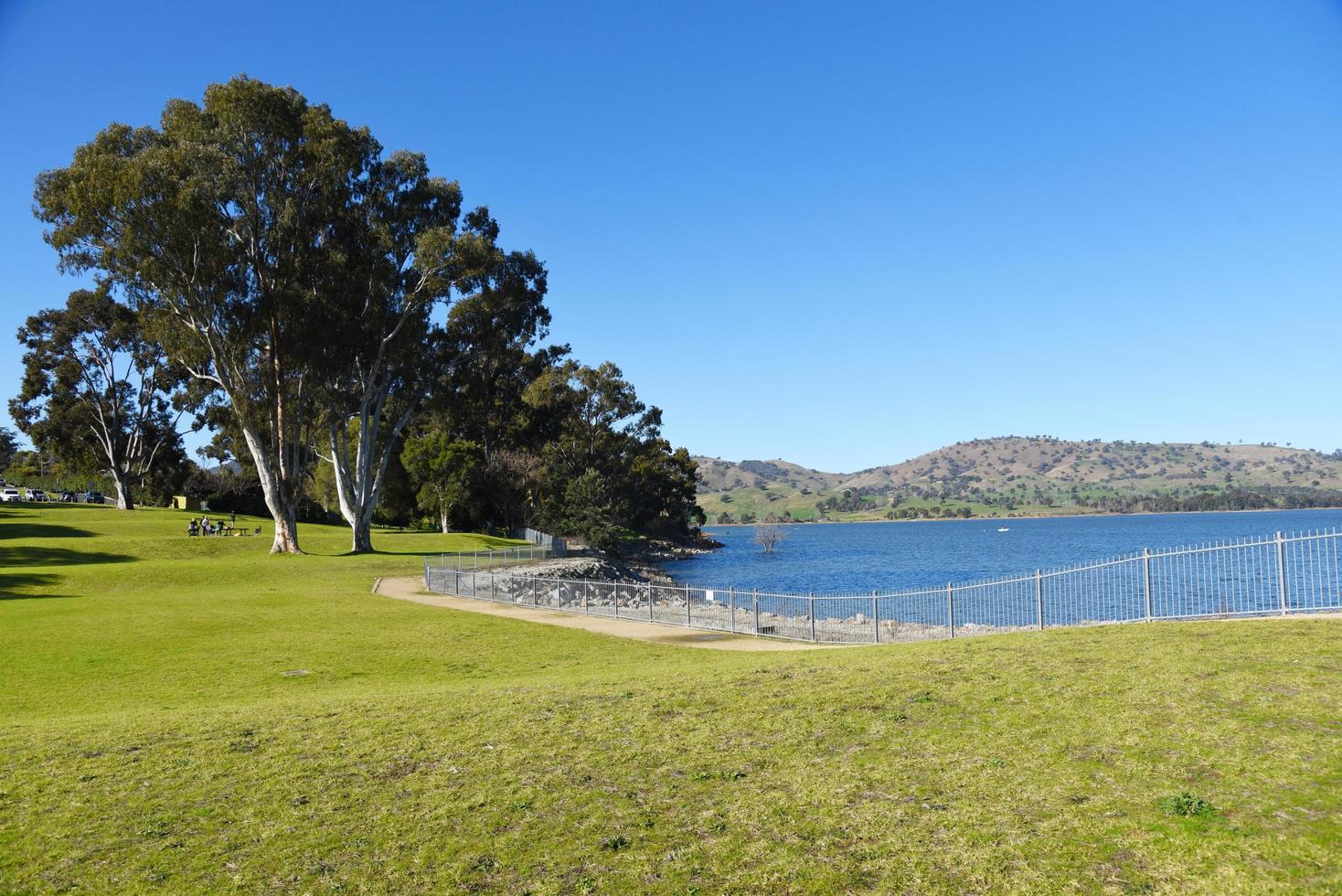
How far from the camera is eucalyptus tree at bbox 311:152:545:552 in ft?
157

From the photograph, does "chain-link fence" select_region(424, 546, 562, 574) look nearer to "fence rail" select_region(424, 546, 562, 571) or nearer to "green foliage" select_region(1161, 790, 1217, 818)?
"fence rail" select_region(424, 546, 562, 571)

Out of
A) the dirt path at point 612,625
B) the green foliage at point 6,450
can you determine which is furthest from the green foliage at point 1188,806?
the green foliage at point 6,450

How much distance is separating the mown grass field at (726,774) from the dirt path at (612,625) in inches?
204

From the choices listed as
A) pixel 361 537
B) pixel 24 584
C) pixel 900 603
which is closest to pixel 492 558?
pixel 361 537

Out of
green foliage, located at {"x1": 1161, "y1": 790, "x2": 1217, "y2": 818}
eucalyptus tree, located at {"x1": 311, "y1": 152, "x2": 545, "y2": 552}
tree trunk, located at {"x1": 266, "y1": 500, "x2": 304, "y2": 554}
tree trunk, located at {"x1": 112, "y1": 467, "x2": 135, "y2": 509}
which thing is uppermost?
eucalyptus tree, located at {"x1": 311, "y1": 152, "x2": 545, "y2": 552}

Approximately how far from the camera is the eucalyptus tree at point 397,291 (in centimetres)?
4772

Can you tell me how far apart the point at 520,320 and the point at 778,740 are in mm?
48633

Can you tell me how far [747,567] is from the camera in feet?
254

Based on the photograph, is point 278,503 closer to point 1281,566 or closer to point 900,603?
point 900,603

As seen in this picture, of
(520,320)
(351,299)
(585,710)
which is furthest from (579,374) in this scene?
(585,710)

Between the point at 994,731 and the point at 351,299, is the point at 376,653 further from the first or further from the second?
the point at 351,299

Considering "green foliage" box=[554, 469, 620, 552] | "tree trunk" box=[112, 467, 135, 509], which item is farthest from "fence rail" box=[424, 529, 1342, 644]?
"tree trunk" box=[112, 467, 135, 509]

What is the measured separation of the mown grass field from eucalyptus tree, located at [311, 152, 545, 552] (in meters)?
34.0

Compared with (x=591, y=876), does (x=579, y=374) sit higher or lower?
higher
